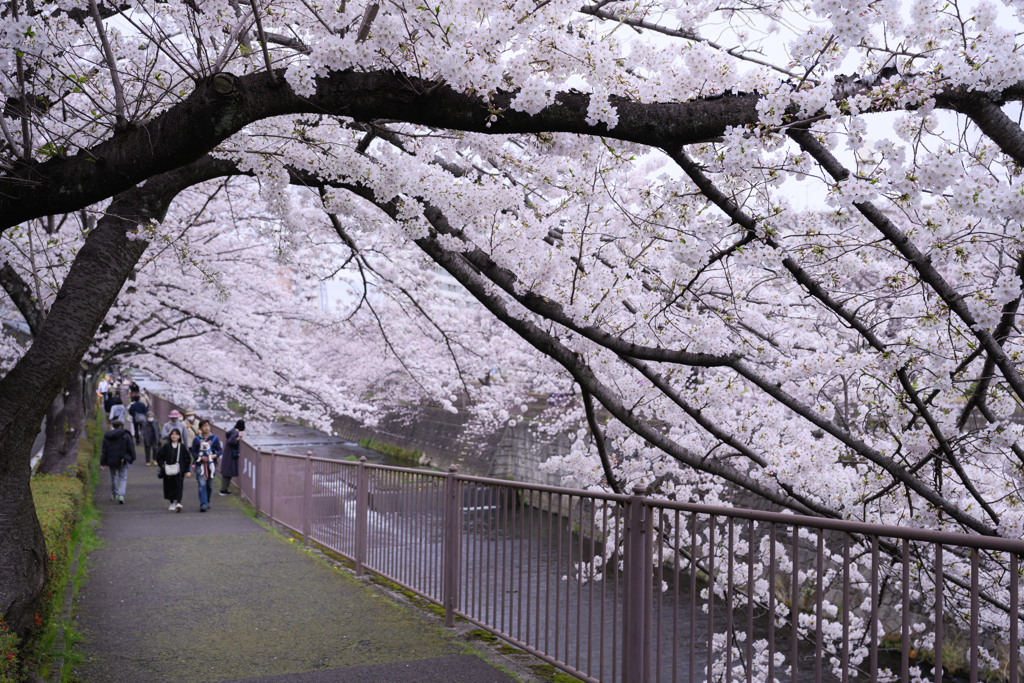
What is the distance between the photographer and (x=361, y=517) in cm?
776

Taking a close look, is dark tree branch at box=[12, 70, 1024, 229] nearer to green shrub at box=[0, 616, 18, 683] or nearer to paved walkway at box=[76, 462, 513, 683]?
green shrub at box=[0, 616, 18, 683]

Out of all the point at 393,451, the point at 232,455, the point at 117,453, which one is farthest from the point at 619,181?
the point at 393,451

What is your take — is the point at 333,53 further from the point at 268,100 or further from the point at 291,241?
the point at 291,241

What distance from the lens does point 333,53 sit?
3.20 metres

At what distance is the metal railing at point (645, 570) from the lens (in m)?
2.97

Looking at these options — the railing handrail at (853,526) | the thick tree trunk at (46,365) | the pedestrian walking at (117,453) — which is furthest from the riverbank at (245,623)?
the pedestrian walking at (117,453)

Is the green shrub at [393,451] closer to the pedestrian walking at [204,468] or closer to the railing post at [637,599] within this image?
the pedestrian walking at [204,468]

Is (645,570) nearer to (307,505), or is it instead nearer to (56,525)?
(56,525)

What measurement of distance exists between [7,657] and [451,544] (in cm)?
303

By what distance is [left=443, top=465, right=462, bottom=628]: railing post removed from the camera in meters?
5.75

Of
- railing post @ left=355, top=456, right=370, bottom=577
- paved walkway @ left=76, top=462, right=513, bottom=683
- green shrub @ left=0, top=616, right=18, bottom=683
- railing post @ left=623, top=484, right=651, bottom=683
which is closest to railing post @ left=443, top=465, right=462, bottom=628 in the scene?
paved walkway @ left=76, top=462, right=513, bottom=683

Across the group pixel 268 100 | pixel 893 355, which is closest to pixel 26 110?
pixel 268 100

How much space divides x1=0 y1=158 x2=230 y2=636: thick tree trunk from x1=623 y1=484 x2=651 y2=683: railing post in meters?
3.42

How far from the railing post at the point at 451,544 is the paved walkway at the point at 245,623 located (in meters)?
0.20
